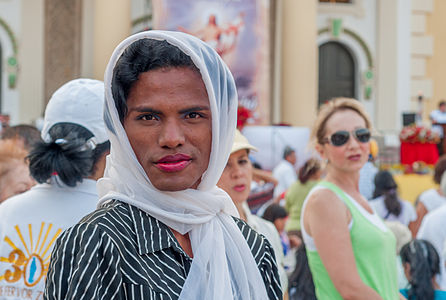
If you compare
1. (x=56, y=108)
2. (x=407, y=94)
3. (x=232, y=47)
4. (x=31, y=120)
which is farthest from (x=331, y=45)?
(x=56, y=108)

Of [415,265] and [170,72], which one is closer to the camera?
[170,72]

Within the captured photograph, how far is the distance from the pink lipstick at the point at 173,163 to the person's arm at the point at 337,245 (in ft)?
5.18

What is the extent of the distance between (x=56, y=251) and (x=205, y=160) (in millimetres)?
417

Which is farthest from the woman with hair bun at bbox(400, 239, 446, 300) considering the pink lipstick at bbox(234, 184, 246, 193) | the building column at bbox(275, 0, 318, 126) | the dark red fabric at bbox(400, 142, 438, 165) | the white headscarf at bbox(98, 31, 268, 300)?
the building column at bbox(275, 0, 318, 126)

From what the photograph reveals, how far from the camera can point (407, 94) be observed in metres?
18.6

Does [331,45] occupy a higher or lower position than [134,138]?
higher

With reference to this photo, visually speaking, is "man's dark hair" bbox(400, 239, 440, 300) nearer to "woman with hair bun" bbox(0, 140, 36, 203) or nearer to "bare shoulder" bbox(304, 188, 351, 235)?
"bare shoulder" bbox(304, 188, 351, 235)

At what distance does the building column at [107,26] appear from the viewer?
562 inches

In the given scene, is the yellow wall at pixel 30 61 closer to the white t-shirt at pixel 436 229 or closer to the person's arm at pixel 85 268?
the white t-shirt at pixel 436 229

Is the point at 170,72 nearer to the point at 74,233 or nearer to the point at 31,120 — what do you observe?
the point at 74,233

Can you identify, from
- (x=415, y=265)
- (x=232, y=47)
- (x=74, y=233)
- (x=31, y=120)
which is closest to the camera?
(x=74, y=233)

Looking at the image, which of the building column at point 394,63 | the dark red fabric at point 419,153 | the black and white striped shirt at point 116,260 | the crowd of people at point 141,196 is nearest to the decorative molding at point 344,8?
the building column at point 394,63

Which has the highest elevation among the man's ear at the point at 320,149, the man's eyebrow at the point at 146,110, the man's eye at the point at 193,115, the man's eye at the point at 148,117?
the man's eyebrow at the point at 146,110

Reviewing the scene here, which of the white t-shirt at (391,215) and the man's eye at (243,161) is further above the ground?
the man's eye at (243,161)
